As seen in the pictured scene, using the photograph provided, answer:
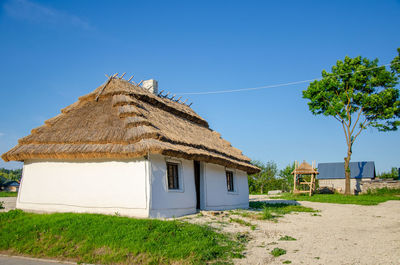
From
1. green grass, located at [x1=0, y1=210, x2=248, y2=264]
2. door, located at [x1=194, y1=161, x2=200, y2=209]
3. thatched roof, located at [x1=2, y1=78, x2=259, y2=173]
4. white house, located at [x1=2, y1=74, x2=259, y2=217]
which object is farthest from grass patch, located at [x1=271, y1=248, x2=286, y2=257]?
door, located at [x1=194, y1=161, x2=200, y2=209]

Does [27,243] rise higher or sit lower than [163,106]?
lower

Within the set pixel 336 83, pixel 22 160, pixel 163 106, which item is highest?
pixel 336 83

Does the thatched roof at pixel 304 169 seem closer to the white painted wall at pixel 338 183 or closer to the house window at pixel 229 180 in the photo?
the white painted wall at pixel 338 183

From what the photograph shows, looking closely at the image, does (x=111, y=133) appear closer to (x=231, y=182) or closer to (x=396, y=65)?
(x=231, y=182)

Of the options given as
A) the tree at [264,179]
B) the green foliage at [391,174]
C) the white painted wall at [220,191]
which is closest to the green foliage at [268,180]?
the tree at [264,179]

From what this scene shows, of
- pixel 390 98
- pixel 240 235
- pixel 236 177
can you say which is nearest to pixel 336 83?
pixel 390 98

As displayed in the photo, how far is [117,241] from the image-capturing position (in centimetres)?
718

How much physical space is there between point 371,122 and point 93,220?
93.7 ft

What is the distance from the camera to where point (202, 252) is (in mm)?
6672

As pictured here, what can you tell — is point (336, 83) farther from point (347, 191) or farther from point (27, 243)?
point (27, 243)

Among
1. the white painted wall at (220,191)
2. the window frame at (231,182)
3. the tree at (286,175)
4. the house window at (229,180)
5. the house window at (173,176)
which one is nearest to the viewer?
the house window at (173,176)

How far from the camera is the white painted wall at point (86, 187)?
10.1 m

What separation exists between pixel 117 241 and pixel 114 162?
381cm

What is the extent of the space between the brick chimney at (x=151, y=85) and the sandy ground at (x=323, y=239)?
893cm
